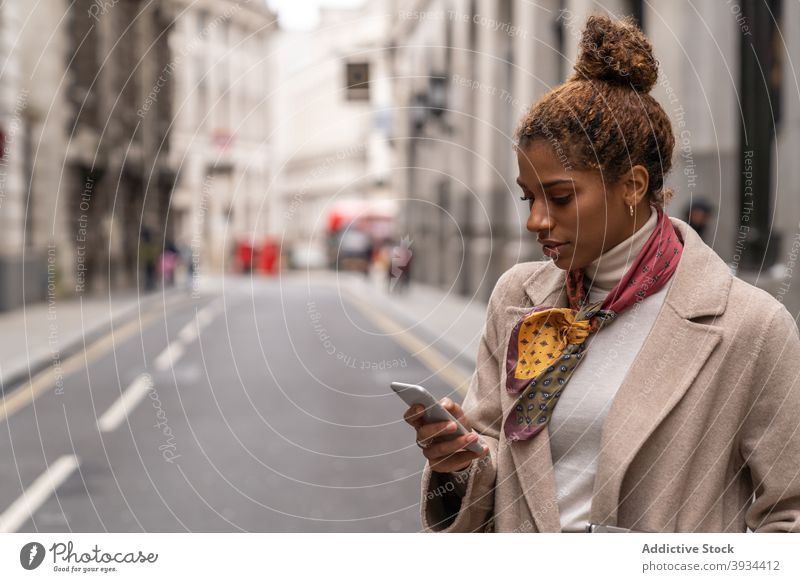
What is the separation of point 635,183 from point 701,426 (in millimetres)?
419

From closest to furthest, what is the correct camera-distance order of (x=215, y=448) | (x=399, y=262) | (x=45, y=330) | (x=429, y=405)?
1. (x=429, y=405)
2. (x=399, y=262)
3. (x=215, y=448)
4. (x=45, y=330)

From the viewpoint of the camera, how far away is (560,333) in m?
1.90

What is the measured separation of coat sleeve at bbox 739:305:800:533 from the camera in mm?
1768

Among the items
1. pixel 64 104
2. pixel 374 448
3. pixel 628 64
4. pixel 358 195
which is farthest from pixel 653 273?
pixel 358 195

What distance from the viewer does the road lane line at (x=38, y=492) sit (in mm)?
5625

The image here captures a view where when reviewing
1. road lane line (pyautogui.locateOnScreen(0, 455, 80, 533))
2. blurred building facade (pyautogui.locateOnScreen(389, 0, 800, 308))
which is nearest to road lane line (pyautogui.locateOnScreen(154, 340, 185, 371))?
blurred building facade (pyautogui.locateOnScreen(389, 0, 800, 308))

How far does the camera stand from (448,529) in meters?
1.96

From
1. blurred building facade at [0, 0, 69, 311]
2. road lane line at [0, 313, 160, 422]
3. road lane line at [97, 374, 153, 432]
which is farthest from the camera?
blurred building facade at [0, 0, 69, 311]

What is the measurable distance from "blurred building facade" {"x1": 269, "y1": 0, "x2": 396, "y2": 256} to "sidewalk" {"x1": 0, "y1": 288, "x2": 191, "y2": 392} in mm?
2014

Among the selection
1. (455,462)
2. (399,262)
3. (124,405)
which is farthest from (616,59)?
(124,405)

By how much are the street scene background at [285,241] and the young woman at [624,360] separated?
377mm

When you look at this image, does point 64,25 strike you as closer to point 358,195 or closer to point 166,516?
point 166,516

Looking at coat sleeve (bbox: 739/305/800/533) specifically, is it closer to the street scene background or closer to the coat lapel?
the coat lapel

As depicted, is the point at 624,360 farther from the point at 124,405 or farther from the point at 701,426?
the point at 124,405
